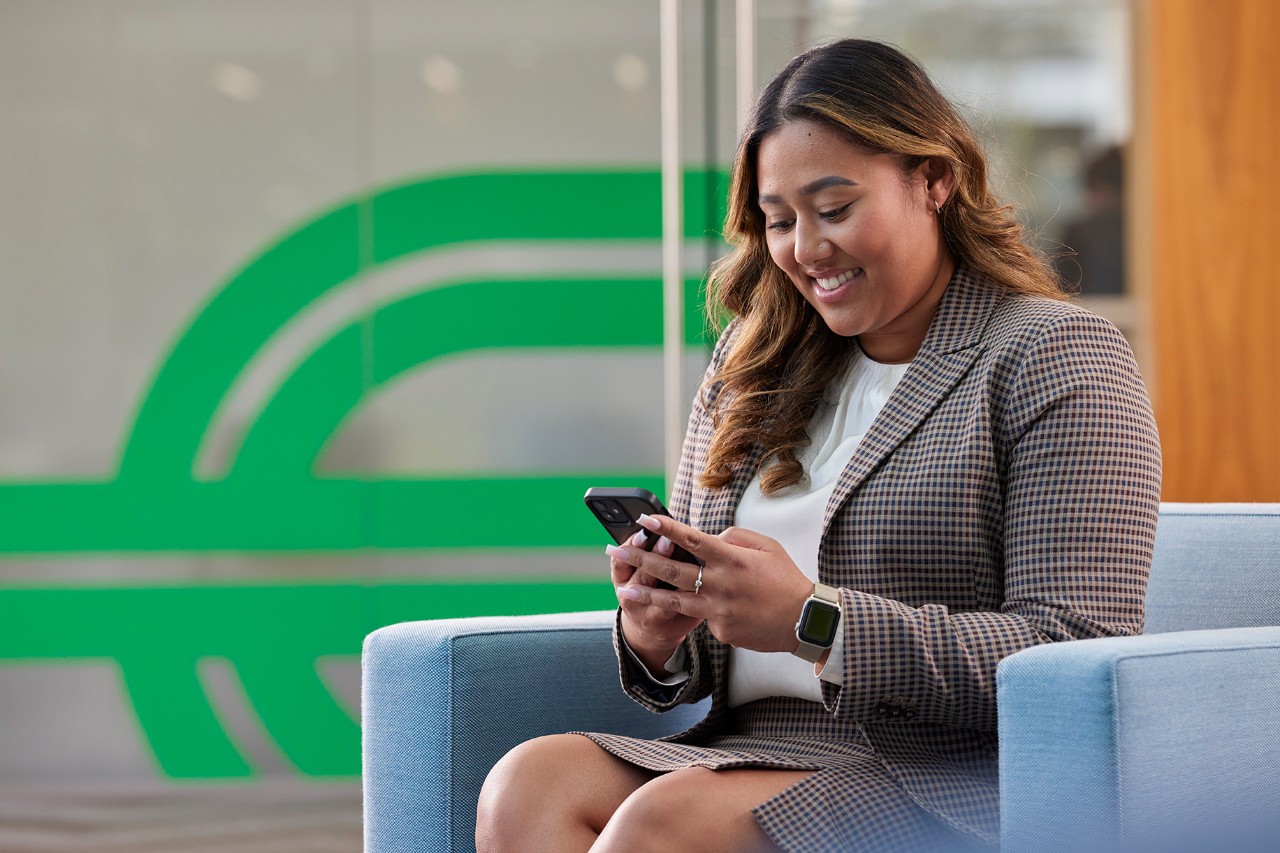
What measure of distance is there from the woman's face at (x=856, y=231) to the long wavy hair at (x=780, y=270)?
2cm

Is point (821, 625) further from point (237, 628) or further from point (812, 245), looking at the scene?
point (237, 628)

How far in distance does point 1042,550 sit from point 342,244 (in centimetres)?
250

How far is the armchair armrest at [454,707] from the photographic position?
1.69 m

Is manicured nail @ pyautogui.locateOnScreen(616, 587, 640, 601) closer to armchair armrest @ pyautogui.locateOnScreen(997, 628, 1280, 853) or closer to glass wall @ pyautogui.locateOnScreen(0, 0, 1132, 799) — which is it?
armchair armrest @ pyautogui.locateOnScreen(997, 628, 1280, 853)

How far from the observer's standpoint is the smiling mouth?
167 cm

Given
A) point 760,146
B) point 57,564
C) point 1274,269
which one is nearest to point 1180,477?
point 1274,269

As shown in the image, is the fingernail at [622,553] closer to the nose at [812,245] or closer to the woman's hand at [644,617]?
the woman's hand at [644,617]

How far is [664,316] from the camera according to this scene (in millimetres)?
3521

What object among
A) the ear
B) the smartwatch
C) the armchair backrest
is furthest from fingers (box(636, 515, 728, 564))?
the armchair backrest

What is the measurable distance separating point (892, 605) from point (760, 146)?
622 millimetres

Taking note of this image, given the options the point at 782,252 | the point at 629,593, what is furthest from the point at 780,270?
the point at 629,593

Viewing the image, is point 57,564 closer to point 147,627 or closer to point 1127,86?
point 147,627

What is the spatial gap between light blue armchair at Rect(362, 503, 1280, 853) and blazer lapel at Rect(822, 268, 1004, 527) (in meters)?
0.32

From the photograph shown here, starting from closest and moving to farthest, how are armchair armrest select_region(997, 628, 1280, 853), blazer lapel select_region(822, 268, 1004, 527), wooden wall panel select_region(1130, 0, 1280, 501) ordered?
1. armchair armrest select_region(997, 628, 1280, 853)
2. blazer lapel select_region(822, 268, 1004, 527)
3. wooden wall panel select_region(1130, 0, 1280, 501)
